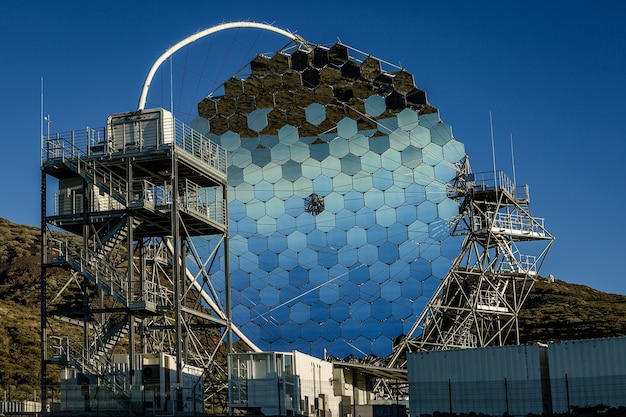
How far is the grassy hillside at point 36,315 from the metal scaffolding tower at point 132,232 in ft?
34.0

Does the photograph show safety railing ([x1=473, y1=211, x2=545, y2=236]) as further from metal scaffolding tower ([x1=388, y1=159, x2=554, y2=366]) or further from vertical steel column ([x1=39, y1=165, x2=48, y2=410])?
vertical steel column ([x1=39, y1=165, x2=48, y2=410])

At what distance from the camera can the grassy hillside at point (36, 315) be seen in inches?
2436

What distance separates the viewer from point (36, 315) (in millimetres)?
73500

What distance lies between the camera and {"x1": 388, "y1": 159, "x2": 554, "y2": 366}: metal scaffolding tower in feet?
167

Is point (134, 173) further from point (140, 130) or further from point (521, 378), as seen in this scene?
point (521, 378)

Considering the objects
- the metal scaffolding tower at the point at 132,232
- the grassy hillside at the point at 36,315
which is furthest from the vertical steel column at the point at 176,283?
the grassy hillside at the point at 36,315

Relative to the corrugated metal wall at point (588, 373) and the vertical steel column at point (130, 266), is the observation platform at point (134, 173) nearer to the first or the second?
the vertical steel column at point (130, 266)

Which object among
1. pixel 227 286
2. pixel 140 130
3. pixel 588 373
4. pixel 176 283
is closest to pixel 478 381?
pixel 588 373

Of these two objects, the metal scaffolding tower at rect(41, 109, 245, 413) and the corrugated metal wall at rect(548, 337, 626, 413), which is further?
the metal scaffolding tower at rect(41, 109, 245, 413)

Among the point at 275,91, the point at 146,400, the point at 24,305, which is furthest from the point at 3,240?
the point at 146,400

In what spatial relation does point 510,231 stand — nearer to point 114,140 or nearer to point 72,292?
point 114,140

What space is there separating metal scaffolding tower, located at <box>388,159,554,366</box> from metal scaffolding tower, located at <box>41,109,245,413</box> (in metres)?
9.25

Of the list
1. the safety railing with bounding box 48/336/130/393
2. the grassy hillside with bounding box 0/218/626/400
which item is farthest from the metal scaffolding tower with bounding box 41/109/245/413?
the grassy hillside with bounding box 0/218/626/400

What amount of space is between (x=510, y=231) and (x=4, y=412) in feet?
78.2
